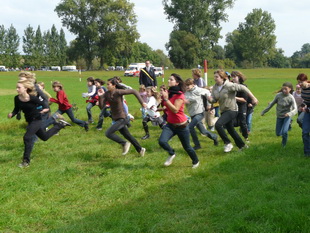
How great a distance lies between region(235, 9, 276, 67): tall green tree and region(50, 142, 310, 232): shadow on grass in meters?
90.2

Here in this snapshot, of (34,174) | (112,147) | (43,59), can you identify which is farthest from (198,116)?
(43,59)

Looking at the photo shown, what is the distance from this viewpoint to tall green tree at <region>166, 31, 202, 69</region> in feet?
226

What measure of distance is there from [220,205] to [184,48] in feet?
219

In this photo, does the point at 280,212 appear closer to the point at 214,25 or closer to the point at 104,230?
the point at 104,230

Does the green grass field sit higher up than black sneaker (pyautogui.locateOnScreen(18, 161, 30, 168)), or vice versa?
the green grass field

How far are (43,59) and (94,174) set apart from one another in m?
110

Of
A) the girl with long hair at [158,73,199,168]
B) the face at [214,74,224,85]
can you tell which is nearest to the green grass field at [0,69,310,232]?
the girl with long hair at [158,73,199,168]

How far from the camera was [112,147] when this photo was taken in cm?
948

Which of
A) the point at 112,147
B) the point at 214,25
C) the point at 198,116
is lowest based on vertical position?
the point at 112,147

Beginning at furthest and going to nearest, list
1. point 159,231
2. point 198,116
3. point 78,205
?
point 198,116 → point 78,205 → point 159,231

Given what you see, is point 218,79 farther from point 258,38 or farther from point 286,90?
point 258,38

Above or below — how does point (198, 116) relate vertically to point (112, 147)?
above

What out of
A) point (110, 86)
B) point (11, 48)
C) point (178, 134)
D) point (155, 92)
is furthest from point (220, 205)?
point (11, 48)

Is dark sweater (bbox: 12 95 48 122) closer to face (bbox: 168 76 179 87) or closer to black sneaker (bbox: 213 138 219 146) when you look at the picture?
face (bbox: 168 76 179 87)
